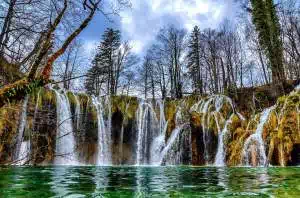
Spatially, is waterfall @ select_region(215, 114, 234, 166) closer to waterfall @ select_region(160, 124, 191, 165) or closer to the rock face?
the rock face

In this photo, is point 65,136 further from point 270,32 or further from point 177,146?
point 270,32

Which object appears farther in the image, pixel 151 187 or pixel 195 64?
pixel 195 64

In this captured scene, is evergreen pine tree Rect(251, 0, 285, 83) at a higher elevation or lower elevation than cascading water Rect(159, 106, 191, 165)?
higher

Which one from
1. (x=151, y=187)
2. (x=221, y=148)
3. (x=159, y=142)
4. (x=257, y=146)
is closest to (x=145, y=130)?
(x=159, y=142)

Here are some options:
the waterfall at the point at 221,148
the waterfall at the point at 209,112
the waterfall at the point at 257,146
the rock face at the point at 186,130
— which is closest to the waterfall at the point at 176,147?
the rock face at the point at 186,130

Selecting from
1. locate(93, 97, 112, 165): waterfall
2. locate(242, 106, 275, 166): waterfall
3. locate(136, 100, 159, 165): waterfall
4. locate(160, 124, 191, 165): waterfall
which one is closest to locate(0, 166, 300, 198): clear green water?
locate(242, 106, 275, 166): waterfall

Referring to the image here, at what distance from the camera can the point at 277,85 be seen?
1074 inches

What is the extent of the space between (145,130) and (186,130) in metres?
3.93

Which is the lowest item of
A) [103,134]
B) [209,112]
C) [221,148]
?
[221,148]

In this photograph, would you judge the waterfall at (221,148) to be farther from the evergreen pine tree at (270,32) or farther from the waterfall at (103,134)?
the waterfall at (103,134)

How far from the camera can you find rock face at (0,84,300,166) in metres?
17.9

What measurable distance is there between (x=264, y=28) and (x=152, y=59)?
14080 mm

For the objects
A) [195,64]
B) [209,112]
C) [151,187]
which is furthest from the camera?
[195,64]

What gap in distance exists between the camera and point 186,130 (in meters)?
23.4
